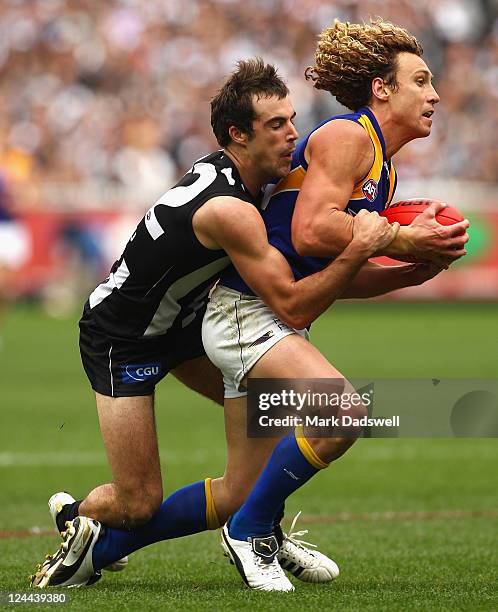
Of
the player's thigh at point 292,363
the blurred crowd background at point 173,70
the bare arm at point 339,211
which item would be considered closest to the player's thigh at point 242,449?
the player's thigh at point 292,363

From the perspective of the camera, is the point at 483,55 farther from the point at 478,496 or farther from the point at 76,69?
the point at 478,496

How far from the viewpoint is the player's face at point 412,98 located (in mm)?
5164

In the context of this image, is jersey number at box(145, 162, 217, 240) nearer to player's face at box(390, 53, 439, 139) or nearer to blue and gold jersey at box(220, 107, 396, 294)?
blue and gold jersey at box(220, 107, 396, 294)

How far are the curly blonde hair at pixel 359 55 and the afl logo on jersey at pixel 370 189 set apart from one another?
1.44 feet

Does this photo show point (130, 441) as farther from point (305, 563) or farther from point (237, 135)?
point (237, 135)

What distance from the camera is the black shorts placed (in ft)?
17.1

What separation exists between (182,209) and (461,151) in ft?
59.1

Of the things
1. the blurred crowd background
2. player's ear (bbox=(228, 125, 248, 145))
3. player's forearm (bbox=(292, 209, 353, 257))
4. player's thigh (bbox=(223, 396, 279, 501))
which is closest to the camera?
player's forearm (bbox=(292, 209, 353, 257))

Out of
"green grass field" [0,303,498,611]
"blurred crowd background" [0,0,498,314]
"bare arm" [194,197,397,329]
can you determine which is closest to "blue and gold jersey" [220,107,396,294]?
"bare arm" [194,197,397,329]

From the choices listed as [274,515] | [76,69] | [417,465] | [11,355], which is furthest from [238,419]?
[76,69]

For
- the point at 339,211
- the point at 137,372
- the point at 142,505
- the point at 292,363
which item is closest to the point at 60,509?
the point at 142,505

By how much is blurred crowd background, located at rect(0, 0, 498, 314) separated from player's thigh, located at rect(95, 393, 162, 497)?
52.8 ft

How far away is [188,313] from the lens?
17.4ft

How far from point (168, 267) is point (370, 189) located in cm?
85
